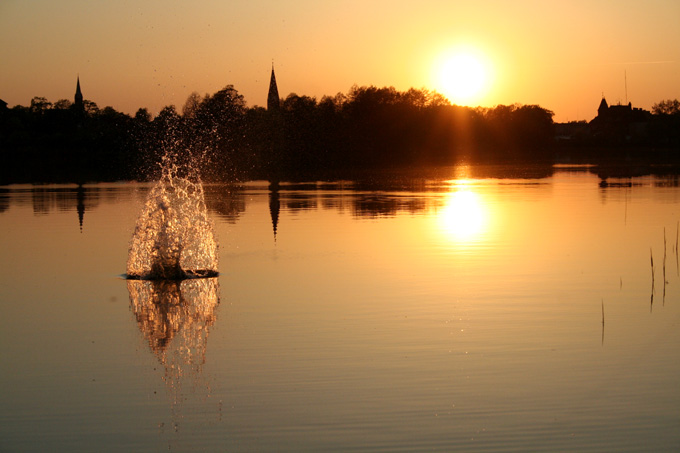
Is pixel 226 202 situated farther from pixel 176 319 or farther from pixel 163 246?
pixel 176 319

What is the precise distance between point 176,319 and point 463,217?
69.4 feet

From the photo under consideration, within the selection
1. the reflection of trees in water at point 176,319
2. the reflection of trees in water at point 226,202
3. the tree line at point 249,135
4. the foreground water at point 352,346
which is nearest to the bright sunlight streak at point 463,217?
the foreground water at point 352,346

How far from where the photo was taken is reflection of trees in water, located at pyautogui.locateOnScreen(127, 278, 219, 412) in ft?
42.0

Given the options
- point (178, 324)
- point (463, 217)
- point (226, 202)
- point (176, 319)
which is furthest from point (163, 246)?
point (226, 202)

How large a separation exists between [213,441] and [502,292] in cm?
908

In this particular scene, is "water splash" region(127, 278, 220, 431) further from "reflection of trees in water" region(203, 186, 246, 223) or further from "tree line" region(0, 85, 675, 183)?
"tree line" region(0, 85, 675, 183)

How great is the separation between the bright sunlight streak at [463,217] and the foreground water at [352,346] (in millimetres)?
1198

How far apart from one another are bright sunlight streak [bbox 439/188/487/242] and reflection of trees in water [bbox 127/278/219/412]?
35.6 feet

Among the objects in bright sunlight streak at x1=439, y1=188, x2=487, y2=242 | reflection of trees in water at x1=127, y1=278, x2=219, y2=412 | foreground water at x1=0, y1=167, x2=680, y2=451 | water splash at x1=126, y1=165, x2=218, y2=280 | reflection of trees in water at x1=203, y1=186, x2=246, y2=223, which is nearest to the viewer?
foreground water at x1=0, y1=167, x2=680, y2=451

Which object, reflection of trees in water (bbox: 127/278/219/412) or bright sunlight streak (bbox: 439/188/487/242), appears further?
bright sunlight streak (bbox: 439/188/487/242)

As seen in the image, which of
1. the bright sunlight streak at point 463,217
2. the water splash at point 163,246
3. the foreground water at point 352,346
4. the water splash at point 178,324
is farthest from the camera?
the bright sunlight streak at point 463,217

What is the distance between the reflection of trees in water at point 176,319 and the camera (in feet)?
42.0

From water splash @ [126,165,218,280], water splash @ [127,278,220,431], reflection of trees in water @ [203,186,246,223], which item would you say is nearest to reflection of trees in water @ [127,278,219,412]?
water splash @ [127,278,220,431]

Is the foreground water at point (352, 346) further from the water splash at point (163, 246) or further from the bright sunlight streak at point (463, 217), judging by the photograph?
the bright sunlight streak at point (463, 217)
